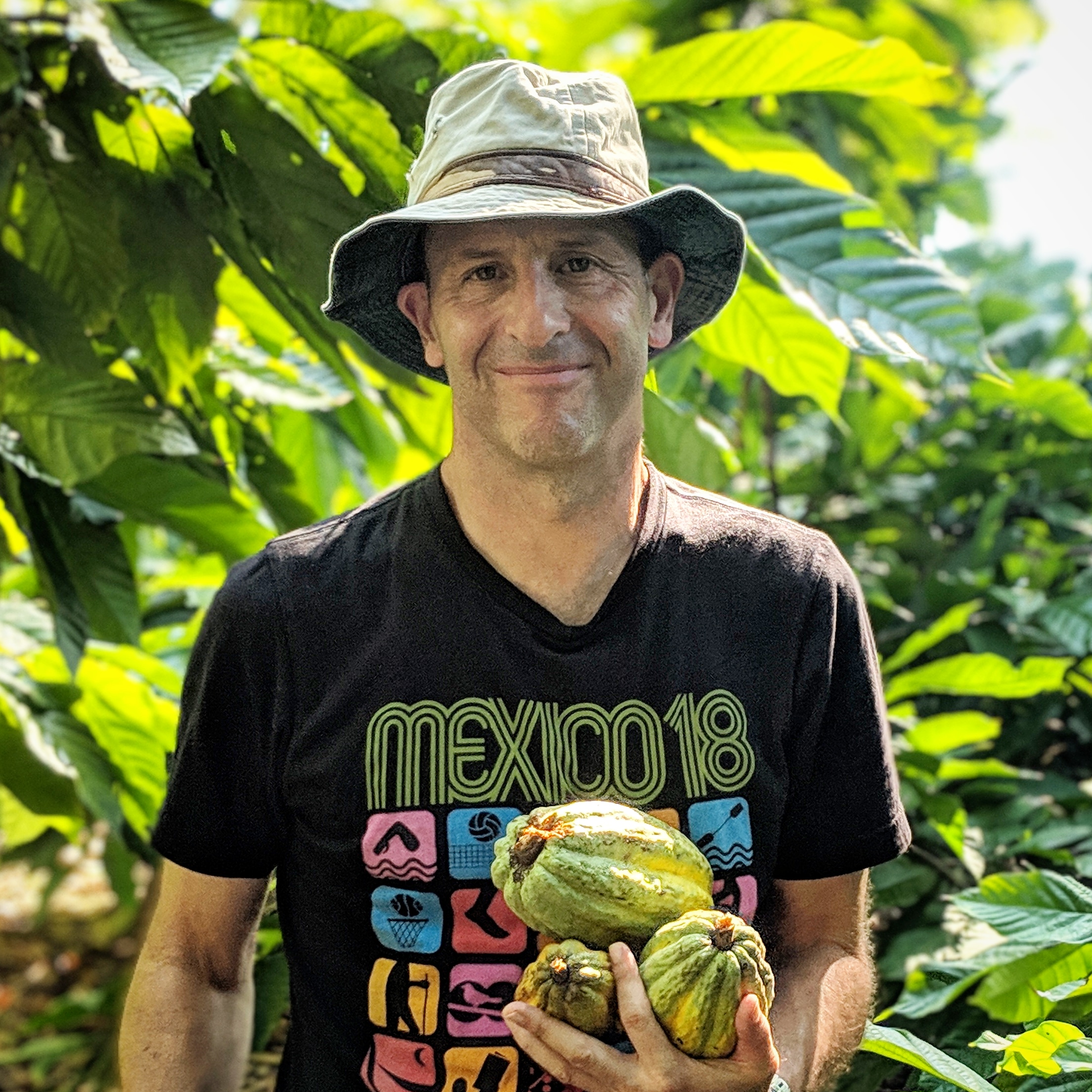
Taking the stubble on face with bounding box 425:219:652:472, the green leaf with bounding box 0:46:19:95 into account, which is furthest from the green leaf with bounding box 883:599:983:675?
the green leaf with bounding box 0:46:19:95

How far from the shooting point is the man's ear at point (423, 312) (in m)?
1.35

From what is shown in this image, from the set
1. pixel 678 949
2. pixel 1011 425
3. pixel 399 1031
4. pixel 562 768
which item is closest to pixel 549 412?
pixel 562 768

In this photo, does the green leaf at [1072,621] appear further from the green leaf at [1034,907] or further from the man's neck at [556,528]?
the man's neck at [556,528]

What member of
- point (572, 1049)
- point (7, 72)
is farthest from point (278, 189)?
point (572, 1049)

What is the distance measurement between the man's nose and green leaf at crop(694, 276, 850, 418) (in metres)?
0.45

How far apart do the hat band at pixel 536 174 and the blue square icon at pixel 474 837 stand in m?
0.57

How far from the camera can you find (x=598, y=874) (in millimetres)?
980

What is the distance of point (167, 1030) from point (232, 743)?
316 millimetres

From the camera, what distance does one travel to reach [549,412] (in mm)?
1189

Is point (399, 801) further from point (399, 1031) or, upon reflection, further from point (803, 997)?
point (803, 997)

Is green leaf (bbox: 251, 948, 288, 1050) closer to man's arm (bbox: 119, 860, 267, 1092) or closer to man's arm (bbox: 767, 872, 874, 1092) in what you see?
man's arm (bbox: 119, 860, 267, 1092)

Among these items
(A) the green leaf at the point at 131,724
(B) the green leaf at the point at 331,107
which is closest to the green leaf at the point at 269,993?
(A) the green leaf at the point at 131,724

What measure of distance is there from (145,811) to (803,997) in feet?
3.37

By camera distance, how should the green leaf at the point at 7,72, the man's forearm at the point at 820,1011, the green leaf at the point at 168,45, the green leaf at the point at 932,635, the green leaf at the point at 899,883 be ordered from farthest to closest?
the green leaf at the point at 932,635
the green leaf at the point at 899,883
the green leaf at the point at 7,72
the green leaf at the point at 168,45
the man's forearm at the point at 820,1011
